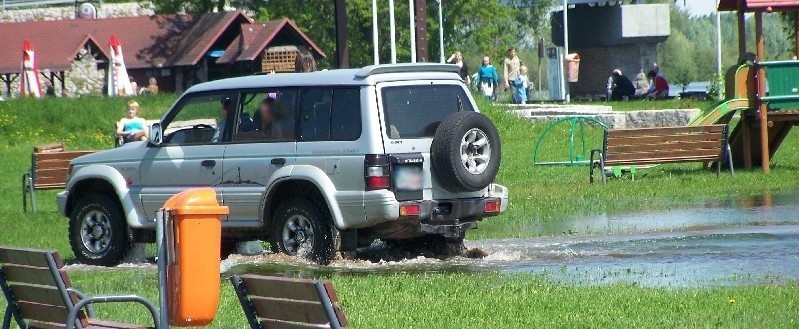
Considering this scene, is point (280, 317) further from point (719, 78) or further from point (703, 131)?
point (719, 78)

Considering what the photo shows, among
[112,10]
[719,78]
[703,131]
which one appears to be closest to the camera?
[703,131]

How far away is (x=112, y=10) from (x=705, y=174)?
5790 cm

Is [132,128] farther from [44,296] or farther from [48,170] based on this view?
[44,296]

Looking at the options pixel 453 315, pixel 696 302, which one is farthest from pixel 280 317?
pixel 696 302

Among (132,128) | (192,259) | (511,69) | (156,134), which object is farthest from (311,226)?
(511,69)

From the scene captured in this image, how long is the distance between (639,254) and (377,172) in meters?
2.50

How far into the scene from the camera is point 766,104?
2292 centimetres

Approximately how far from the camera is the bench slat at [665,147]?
21953 mm

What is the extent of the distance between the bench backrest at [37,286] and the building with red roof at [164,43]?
47.4m

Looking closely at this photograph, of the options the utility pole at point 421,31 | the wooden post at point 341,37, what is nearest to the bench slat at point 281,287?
the wooden post at point 341,37

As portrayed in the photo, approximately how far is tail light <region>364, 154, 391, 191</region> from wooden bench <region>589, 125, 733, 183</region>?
887 cm

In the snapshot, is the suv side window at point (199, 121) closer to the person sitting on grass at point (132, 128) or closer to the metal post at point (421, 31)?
the person sitting on grass at point (132, 128)

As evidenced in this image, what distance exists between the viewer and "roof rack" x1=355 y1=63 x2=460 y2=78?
44.3ft

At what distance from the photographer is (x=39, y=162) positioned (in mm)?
22266
